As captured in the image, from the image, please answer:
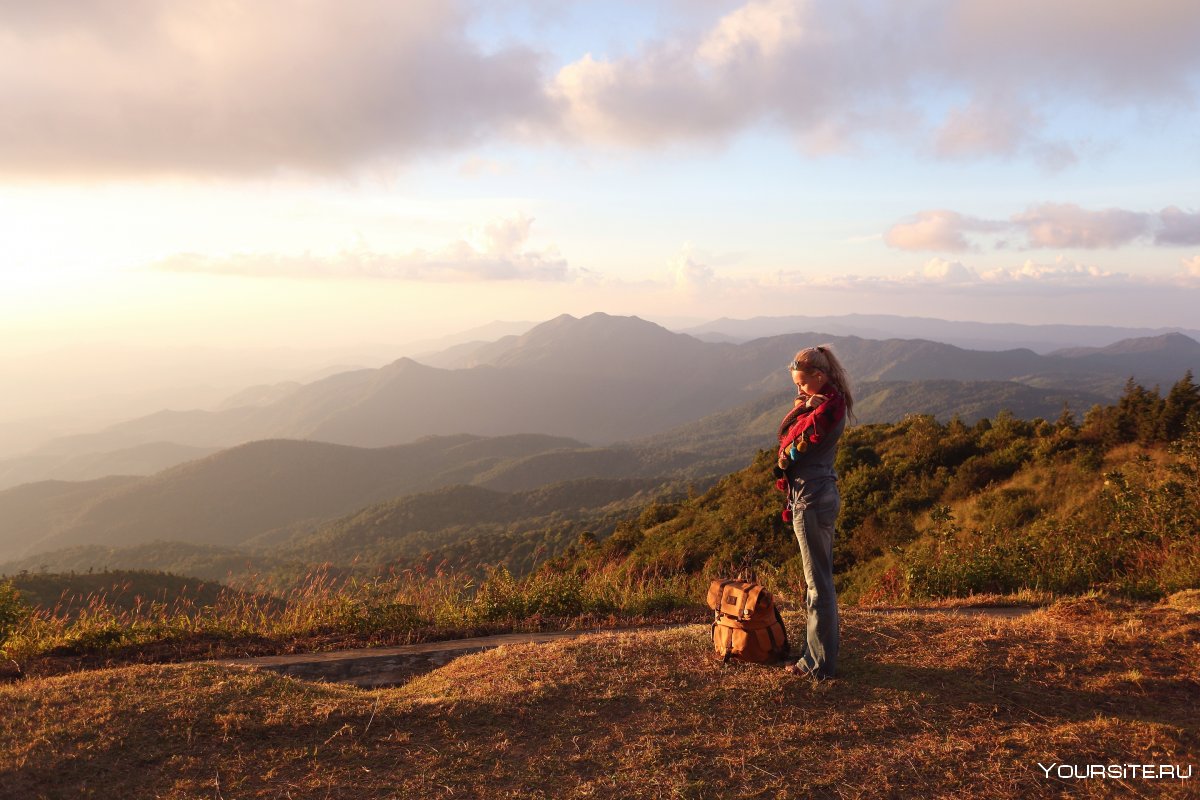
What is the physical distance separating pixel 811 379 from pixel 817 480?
79cm

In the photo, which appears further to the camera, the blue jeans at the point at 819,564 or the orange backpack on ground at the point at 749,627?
the orange backpack on ground at the point at 749,627

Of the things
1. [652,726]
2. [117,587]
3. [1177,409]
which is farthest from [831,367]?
[117,587]

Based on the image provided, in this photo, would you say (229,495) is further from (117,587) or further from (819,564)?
(819,564)

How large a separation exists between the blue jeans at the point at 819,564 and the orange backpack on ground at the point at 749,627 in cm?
32

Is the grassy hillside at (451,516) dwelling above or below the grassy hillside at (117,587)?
below

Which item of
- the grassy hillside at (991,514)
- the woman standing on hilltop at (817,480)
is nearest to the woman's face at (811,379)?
the woman standing on hilltop at (817,480)

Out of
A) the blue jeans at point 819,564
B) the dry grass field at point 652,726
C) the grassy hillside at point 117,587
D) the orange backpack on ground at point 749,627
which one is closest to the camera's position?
the dry grass field at point 652,726

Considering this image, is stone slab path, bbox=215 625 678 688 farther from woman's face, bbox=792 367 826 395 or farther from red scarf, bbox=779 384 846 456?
woman's face, bbox=792 367 826 395

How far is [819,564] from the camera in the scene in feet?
16.1

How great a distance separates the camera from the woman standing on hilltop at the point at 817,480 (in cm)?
476

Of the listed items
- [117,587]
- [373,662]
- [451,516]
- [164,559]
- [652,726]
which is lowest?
[451,516]

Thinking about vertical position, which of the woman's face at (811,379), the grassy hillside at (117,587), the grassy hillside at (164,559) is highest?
the woman's face at (811,379)

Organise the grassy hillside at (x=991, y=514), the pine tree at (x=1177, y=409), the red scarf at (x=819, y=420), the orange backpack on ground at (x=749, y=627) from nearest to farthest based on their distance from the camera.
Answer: the red scarf at (x=819, y=420), the orange backpack on ground at (x=749, y=627), the grassy hillside at (x=991, y=514), the pine tree at (x=1177, y=409)

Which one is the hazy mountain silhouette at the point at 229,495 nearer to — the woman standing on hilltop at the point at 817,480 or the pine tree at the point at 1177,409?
the pine tree at the point at 1177,409
